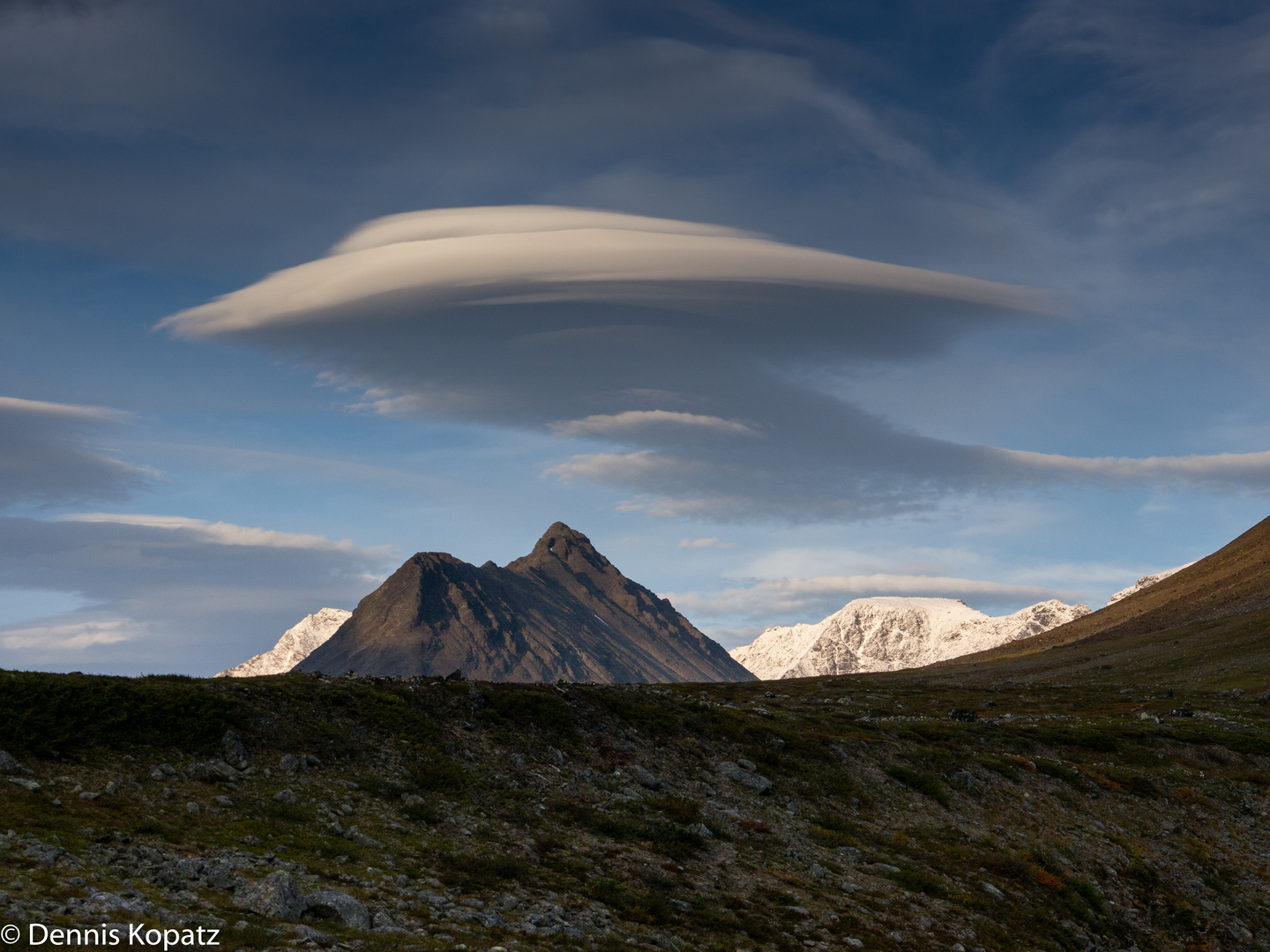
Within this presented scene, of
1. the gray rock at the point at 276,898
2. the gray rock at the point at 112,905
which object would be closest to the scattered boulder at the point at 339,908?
the gray rock at the point at 276,898

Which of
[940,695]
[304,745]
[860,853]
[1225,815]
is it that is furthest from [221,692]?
[940,695]

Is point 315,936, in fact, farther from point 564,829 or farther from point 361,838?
point 564,829

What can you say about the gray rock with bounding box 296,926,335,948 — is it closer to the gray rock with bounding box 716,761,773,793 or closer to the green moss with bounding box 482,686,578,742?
the green moss with bounding box 482,686,578,742

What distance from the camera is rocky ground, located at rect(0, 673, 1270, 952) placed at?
822 inches

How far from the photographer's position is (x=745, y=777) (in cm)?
4269

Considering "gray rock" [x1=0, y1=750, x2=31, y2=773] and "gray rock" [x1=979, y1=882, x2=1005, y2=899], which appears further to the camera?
"gray rock" [x1=979, y1=882, x2=1005, y2=899]

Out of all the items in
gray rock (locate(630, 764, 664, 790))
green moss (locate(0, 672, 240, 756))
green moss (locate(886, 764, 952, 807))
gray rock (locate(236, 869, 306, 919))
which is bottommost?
green moss (locate(886, 764, 952, 807))

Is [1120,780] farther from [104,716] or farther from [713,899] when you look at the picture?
[104,716]

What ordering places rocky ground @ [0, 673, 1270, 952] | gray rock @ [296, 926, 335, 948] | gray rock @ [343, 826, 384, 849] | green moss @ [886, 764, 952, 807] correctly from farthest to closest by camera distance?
green moss @ [886, 764, 952, 807], gray rock @ [343, 826, 384, 849], rocky ground @ [0, 673, 1270, 952], gray rock @ [296, 926, 335, 948]

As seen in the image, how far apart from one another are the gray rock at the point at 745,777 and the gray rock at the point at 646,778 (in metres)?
5.20

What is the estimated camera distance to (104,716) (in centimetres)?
2848

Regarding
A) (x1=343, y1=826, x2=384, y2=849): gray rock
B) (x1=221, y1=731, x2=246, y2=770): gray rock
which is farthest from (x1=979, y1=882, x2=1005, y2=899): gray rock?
(x1=221, y1=731, x2=246, y2=770): gray rock

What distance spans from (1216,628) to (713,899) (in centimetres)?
19912

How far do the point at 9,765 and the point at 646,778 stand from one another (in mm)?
25014
